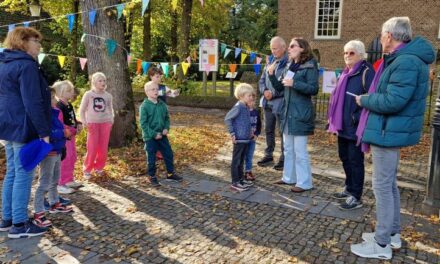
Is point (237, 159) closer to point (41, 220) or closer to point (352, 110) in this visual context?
point (352, 110)

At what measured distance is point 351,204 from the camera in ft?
16.3

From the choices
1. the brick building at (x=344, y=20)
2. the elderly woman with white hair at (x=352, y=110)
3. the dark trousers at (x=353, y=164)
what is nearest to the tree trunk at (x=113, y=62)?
the elderly woman with white hair at (x=352, y=110)

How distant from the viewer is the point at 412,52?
3402 millimetres

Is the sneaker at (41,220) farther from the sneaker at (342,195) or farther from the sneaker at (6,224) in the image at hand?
the sneaker at (342,195)

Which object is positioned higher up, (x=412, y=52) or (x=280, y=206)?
(x=412, y=52)

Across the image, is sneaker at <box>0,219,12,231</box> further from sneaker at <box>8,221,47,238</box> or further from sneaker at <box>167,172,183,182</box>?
sneaker at <box>167,172,183,182</box>

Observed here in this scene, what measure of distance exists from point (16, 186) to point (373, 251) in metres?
3.52

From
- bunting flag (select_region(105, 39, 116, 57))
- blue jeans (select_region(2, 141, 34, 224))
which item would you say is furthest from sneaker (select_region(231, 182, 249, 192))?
bunting flag (select_region(105, 39, 116, 57))

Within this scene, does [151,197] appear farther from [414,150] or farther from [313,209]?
[414,150]

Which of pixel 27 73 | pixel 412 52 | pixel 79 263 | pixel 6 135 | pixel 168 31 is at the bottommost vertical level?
pixel 79 263

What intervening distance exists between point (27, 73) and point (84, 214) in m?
1.82

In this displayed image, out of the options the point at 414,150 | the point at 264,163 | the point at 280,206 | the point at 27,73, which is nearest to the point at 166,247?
the point at 280,206

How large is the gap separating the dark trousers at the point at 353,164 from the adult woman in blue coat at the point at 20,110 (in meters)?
3.45

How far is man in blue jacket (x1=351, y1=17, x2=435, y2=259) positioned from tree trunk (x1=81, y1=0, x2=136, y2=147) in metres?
5.20
